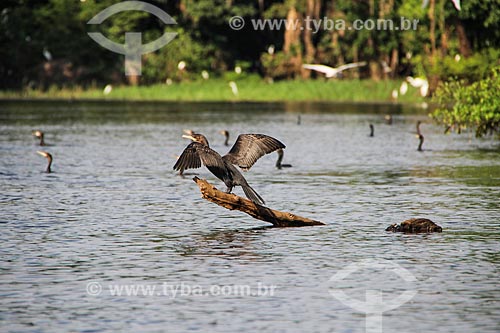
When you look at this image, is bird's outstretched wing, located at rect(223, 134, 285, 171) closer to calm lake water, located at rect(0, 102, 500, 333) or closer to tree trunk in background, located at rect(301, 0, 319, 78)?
calm lake water, located at rect(0, 102, 500, 333)

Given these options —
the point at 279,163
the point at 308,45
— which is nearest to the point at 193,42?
the point at 308,45

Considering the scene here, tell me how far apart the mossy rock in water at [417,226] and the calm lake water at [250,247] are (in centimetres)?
29

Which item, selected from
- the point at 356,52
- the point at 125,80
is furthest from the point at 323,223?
the point at 125,80

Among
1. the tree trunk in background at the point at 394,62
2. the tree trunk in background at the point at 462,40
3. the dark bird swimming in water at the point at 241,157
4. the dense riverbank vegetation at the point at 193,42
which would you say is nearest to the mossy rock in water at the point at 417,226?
the dark bird swimming in water at the point at 241,157

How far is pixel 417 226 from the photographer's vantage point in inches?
801

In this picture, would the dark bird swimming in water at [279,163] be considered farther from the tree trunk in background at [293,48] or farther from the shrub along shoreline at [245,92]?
the tree trunk in background at [293,48]

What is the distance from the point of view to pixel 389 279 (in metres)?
16.5

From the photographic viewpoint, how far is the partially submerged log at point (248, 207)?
18.7 metres

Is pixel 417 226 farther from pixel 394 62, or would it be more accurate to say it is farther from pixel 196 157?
pixel 394 62

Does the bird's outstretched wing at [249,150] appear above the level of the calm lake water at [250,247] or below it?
above

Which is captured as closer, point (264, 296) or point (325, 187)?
point (264, 296)

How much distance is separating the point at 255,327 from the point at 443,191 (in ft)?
46.8

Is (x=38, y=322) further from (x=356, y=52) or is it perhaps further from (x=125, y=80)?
(x=125, y=80)

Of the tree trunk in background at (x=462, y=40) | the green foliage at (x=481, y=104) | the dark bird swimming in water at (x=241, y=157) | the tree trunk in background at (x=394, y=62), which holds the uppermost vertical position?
the tree trunk in background at (x=462, y=40)
